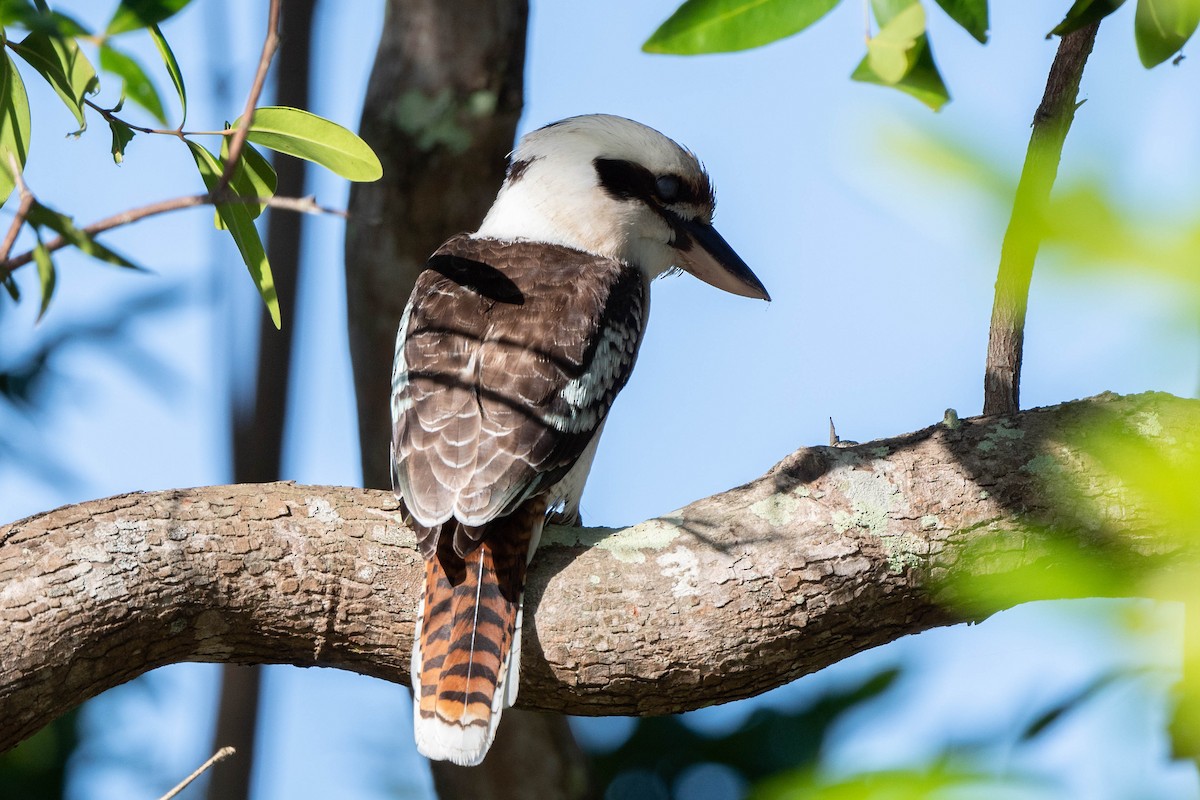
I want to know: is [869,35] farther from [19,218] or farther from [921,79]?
[19,218]

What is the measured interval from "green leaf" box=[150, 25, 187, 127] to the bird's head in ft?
5.14

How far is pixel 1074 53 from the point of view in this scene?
2406 mm

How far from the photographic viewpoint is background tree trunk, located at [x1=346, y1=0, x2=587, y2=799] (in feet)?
11.3

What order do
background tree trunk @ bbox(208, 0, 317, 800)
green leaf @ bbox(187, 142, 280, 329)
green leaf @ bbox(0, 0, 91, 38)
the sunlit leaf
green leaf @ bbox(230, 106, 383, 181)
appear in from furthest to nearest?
background tree trunk @ bbox(208, 0, 317, 800) → green leaf @ bbox(187, 142, 280, 329) → green leaf @ bbox(230, 106, 383, 181) → green leaf @ bbox(0, 0, 91, 38) → the sunlit leaf

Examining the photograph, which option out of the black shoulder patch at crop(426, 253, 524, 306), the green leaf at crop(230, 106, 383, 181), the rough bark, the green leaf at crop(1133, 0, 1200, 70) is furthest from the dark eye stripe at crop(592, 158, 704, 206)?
the green leaf at crop(1133, 0, 1200, 70)

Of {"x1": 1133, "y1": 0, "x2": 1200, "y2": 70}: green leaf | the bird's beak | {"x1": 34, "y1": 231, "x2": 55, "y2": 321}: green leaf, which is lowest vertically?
{"x1": 34, "y1": 231, "x2": 55, "y2": 321}: green leaf

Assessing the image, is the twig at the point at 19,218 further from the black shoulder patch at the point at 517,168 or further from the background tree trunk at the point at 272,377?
the background tree trunk at the point at 272,377

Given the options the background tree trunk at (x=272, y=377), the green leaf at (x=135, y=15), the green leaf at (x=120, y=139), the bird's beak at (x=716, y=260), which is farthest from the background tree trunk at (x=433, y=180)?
the green leaf at (x=135, y=15)

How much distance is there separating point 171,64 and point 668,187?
1861mm

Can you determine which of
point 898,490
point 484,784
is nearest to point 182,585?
point 898,490

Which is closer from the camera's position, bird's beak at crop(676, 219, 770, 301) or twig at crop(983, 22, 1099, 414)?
twig at crop(983, 22, 1099, 414)

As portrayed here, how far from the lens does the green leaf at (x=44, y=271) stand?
1.26 metres

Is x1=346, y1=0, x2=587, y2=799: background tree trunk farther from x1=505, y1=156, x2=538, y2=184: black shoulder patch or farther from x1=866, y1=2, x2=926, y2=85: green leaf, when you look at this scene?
x1=866, y1=2, x2=926, y2=85: green leaf

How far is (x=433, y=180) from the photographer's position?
137 inches
